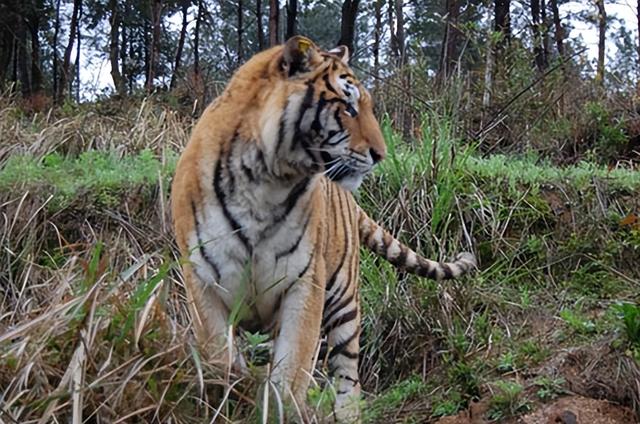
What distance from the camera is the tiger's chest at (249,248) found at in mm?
3744

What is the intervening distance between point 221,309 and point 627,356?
1799 mm

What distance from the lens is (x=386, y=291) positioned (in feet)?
18.1

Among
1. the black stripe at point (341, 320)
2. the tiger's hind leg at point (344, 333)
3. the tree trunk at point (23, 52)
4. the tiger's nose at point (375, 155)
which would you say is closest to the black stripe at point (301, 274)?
the tiger's nose at point (375, 155)

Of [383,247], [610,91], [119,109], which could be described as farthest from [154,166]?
[610,91]

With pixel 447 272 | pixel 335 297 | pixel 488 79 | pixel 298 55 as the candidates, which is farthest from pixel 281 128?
pixel 488 79

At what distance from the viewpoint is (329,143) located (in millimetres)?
3781

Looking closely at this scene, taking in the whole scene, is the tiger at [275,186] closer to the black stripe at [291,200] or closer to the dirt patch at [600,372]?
the black stripe at [291,200]

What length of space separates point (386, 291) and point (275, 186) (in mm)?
1894

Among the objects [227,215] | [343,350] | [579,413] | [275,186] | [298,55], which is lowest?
[579,413]

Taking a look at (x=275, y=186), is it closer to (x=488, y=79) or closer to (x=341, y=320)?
(x=341, y=320)

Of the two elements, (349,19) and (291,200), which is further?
(349,19)

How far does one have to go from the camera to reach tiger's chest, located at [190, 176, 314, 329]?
3744 millimetres

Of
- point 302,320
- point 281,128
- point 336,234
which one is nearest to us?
point 281,128

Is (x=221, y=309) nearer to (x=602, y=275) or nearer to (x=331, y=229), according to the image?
(x=331, y=229)
